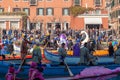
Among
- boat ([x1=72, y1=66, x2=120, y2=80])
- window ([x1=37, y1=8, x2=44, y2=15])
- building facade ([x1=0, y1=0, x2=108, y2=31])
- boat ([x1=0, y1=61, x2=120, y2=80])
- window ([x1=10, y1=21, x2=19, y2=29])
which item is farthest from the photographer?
window ([x1=37, y1=8, x2=44, y2=15])

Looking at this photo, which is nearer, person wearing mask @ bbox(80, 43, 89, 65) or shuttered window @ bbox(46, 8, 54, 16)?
person wearing mask @ bbox(80, 43, 89, 65)

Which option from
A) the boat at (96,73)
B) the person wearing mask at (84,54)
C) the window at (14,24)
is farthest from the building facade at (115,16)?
the boat at (96,73)

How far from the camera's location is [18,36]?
47969 mm

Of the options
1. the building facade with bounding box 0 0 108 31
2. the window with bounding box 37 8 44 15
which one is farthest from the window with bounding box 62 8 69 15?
the window with bounding box 37 8 44 15

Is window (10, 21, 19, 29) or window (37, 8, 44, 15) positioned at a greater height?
window (37, 8, 44, 15)

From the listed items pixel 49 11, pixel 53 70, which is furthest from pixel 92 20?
pixel 53 70

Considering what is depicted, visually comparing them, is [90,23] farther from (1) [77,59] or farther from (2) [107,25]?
(1) [77,59]

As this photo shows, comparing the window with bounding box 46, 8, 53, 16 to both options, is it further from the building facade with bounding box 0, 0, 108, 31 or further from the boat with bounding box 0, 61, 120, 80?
the boat with bounding box 0, 61, 120, 80

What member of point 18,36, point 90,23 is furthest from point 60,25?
point 18,36

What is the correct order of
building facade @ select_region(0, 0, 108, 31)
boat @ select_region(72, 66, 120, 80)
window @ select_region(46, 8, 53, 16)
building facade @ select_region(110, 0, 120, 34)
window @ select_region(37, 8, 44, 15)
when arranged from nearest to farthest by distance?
boat @ select_region(72, 66, 120, 80) → building facade @ select_region(110, 0, 120, 34) → building facade @ select_region(0, 0, 108, 31) → window @ select_region(46, 8, 53, 16) → window @ select_region(37, 8, 44, 15)

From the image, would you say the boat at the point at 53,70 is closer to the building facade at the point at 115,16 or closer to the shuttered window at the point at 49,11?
the building facade at the point at 115,16

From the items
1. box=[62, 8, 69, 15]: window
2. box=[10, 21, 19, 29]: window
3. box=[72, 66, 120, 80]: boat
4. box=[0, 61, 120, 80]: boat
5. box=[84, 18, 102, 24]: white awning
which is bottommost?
box=[0, 61, 120, 80]: boat

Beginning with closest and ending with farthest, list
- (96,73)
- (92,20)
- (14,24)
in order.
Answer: (96,73)
(92,20)
(14,24)

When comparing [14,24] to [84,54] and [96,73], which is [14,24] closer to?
[84,54]
